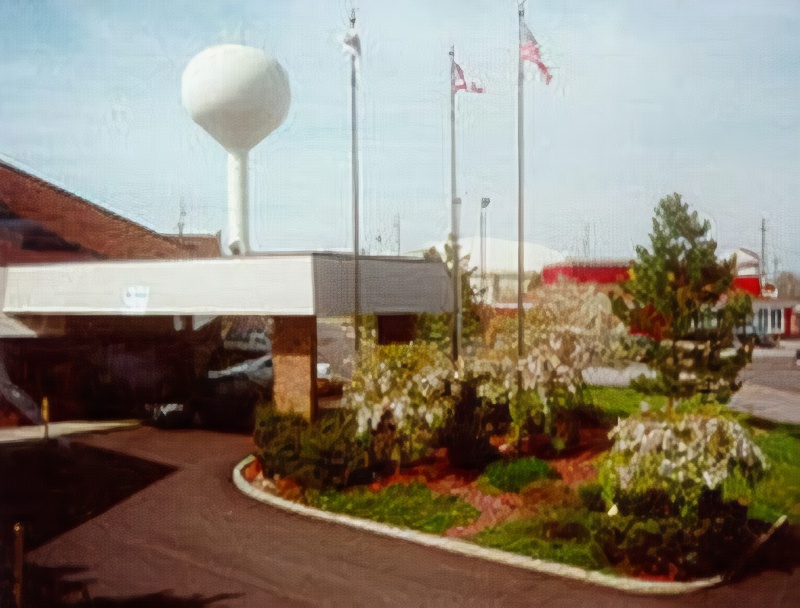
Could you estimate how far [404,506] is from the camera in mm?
11242

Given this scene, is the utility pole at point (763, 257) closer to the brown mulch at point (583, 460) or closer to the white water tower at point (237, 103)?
the brown mulch at point (583, 460)

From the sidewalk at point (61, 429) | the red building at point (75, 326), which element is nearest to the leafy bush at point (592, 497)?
the red building at point (75, 326)

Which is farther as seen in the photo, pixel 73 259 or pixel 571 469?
pixel 73 259

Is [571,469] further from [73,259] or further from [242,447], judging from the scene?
[73,259]

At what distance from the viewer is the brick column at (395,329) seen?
601 inches

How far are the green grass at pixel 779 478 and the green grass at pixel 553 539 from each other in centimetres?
253

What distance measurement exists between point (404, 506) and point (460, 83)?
262 inches

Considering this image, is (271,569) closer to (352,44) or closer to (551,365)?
(551,365)

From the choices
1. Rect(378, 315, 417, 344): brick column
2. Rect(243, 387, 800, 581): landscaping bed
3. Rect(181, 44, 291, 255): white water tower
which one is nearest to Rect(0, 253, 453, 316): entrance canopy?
Rect(378, 315, 417, 344): brick column

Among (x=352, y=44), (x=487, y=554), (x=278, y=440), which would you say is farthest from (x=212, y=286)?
(x=487, y=554)

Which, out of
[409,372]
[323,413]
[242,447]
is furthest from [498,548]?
[242,447]

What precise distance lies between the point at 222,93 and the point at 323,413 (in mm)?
6429

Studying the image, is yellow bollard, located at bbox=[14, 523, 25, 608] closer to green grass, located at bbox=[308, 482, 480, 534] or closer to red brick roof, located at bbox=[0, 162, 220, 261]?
green grass, located at bbox=[308, 482, 480, 534]

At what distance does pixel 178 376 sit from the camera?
55.2 feet
